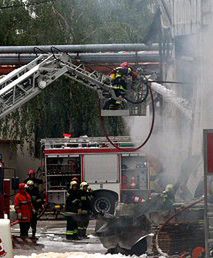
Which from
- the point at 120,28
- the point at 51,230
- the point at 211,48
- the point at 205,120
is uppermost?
the point at 120,28

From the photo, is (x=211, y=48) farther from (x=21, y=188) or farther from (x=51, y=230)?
(x=51, y=230)

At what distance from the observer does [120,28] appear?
27.3 metres

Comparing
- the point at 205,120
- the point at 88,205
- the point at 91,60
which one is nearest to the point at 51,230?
the point at 88,205

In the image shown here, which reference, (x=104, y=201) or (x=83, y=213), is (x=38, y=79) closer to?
(x=83, y=213)

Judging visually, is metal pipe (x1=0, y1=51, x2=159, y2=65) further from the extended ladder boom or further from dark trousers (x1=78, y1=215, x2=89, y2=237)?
dark trousers (x1=78, y1=215, x2=89, y2=237)

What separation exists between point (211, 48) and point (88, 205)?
22.9ft

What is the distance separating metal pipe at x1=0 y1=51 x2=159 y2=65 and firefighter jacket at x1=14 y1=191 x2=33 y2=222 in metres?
6.38

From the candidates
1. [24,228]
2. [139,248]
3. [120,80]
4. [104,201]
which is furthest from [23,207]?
[139,248]

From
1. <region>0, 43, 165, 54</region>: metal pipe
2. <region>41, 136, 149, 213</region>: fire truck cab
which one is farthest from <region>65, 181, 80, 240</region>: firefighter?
<region>0, 43, 165, 54</region>: metal pipe

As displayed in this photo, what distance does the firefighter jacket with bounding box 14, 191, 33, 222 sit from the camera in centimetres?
1745

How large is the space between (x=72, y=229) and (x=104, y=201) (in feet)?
17.5

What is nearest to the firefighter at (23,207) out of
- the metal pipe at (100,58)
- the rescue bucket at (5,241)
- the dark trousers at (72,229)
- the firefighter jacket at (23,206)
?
the firefighter jacket at (23,206)

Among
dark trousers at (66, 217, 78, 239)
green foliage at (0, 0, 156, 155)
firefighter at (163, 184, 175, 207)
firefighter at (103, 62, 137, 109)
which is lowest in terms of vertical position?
dark trousers at (66, 217, 78, 239)

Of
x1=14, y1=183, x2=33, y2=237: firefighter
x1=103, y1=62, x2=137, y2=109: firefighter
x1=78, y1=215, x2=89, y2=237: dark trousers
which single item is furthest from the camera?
x1=78, y1=215, x2=89, y2=237: dark trousers
